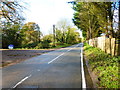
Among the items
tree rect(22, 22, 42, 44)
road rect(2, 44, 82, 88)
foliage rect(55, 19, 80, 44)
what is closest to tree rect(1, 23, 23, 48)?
tree rect(22, 22, 42, 44)

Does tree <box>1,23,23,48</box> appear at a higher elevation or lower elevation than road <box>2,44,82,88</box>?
higher

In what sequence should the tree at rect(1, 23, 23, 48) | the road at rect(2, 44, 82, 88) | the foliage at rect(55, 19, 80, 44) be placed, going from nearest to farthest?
the road at rect(2, 44, 82, 88) < the tree at rect(1, 23, 23, 48) < the foliage at rect(55, 19, 80, 44)

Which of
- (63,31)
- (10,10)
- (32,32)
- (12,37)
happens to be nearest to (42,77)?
(10,10)

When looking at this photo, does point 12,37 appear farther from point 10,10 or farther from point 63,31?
point 63,31

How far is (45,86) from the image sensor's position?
4.64 meters

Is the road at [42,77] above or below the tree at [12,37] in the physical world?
below

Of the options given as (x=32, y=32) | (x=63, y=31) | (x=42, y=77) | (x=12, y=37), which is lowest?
(x=42, y=77)

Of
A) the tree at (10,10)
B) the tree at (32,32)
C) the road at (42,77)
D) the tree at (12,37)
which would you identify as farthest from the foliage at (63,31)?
the road at (42,77)

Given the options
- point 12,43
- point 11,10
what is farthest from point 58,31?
point 11,10

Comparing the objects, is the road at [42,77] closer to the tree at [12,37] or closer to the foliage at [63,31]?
the tree at [12,37]

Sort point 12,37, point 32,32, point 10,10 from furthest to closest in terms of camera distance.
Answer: point 32,32
point 12,37
point 10,10

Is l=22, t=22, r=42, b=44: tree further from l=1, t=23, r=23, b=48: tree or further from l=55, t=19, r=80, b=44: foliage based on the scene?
l=1, t=23, r=23, b=48: tree

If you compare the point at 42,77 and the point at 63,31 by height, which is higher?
the point at 63,31

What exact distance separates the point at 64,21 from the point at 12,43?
2626cm
